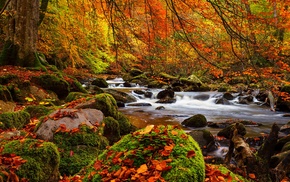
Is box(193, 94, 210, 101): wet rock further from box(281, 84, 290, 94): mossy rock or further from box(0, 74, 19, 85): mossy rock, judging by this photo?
box(0, 74, 19, 85): mossy rock

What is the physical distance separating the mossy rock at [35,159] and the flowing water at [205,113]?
6287mm

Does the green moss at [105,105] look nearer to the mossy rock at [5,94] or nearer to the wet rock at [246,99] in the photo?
the mossy rock at [5,94]

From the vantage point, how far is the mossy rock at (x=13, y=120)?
4.95 metres

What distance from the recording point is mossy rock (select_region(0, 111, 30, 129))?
4.95m

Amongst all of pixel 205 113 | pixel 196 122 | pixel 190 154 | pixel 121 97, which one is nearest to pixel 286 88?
pixel 205 113

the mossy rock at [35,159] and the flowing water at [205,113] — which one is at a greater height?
the mossy rock at [35,159]

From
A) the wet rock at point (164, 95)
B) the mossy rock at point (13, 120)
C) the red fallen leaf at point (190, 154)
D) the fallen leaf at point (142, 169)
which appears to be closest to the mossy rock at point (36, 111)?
the mossy rock at point (13, 120)

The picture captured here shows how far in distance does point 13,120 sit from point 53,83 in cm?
464

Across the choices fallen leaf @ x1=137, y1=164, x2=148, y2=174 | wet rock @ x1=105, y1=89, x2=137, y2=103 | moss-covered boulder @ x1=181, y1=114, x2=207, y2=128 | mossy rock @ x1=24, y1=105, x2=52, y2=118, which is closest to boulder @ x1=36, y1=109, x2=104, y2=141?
mossy rock @ x1=24, y1=105, x2=52, y2=118

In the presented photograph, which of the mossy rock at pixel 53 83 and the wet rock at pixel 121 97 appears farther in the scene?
the wet rock at pixel 121 97

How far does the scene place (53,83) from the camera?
→ 9656 mm

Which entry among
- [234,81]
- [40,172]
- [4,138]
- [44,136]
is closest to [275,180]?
[40,172]

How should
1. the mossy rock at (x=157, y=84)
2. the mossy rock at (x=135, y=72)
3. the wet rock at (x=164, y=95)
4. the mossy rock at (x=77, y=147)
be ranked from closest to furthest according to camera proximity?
the mossy rock at (x=77, y=147)
the wet rock at (x=164, y=95)
the mossy rock at (x=157, y=84)
the mossy rock at (x=135, y=72)

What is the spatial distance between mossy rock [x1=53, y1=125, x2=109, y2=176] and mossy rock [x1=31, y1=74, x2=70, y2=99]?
18.2 ft
